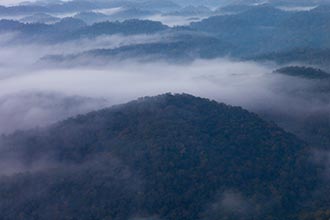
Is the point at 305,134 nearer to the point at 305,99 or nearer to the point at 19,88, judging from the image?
the point at 305,99

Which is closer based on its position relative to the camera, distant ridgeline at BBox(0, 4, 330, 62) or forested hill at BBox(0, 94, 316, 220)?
forested hill at BBox(0, 94, 316, 220)

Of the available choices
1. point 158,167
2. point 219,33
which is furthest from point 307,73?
point 219,33

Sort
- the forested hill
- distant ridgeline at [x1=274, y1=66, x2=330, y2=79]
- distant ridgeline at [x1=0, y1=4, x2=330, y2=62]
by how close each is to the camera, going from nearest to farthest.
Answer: the forested hill < distant ridgeline at [x1=274, y1=66, x2=330, y2=79] < distant ridgeline at [x1=0, y1=4, x2=330, y2=62]

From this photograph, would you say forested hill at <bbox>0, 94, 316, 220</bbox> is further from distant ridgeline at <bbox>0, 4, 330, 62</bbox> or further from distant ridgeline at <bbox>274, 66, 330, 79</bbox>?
distant ridgeline at <bbox>0, 4, 330, 62</bbox>

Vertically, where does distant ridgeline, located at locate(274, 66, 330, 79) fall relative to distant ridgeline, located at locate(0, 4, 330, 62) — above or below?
below

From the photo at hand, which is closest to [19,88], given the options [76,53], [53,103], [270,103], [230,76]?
[53,103]

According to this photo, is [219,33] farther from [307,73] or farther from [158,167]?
[158,167]

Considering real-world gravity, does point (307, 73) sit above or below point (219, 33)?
below

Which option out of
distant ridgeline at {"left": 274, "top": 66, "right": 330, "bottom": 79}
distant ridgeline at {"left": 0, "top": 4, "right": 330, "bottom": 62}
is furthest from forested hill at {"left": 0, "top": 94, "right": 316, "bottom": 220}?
distant ridgeline at {"left": 0, "top": 4, "right": 330, "bottom": 62}
